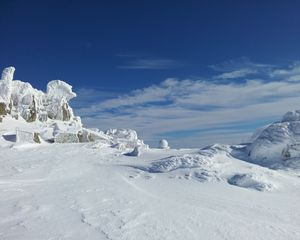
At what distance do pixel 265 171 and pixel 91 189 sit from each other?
751cm

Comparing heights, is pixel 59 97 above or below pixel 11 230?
above

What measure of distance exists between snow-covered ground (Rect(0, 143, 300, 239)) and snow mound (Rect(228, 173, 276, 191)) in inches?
1.4

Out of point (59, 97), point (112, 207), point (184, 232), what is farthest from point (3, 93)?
point (184, 232)

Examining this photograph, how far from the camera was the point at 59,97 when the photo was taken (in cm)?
4988

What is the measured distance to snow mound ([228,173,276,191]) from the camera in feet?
43.7

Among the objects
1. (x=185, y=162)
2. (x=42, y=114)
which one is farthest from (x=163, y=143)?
A: (x=185, y=162)

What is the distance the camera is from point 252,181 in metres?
13.6

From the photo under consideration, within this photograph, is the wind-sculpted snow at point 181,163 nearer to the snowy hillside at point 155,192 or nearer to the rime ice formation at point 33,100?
the snowy hillside at point 155,192

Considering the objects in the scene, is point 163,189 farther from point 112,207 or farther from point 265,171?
point 265,171

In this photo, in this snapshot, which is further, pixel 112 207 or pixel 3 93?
pixel 3 93

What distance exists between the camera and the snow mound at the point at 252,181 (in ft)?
43.7

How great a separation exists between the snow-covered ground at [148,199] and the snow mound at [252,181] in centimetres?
4

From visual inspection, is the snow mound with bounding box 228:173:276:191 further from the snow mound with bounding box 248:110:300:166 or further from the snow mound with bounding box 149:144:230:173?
the snow mound with bounding box 248:110:300:166

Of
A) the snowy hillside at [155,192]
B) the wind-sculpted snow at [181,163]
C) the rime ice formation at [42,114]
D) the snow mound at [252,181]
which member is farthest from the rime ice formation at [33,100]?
the snow mound at [252,181]
